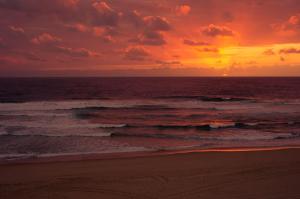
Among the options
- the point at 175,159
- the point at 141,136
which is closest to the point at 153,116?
the point at 141,136

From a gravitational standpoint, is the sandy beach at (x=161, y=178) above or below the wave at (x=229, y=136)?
above

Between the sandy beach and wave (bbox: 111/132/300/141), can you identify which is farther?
wave (bbox: 111/132/300/141)

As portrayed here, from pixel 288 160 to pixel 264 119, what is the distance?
1363cm

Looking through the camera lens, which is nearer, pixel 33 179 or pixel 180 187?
pixel 180 187

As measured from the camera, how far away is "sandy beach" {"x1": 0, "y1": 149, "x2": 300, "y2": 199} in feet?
20.2

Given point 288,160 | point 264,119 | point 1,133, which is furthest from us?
point 264,119

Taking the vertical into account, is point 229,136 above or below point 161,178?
below

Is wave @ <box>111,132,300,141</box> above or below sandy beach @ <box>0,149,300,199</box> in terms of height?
below

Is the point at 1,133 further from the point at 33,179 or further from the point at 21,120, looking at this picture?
the point at 33,179

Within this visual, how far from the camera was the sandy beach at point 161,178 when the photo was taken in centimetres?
617

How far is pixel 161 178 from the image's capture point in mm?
7148

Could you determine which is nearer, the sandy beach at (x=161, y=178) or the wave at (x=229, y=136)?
the sandy beach at (x=161, y=178)

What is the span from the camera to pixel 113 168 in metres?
8.16

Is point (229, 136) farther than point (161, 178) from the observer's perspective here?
Yes
